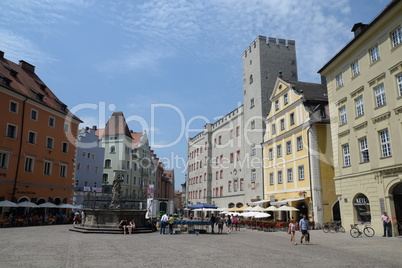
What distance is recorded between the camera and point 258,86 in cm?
4488

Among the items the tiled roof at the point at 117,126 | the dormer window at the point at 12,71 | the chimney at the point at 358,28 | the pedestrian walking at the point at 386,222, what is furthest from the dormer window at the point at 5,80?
the tiled roof at the point at 117,126

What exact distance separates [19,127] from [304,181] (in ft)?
96.7

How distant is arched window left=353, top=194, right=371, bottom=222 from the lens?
23.4 meters

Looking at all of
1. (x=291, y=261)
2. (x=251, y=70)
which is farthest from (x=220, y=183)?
(x=291, y=261)

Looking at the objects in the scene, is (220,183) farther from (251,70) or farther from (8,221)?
(8,221)

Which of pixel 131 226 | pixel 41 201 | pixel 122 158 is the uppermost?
pixel 122 158

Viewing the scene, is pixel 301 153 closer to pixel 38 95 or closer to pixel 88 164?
pixel 38 95

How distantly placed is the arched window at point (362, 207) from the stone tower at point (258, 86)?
17273mm

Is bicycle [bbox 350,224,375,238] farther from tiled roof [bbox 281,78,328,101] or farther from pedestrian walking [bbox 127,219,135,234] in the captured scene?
pedestrian walking [bbox 127,219,135,234]

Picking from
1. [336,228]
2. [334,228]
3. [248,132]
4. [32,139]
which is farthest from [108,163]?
[336,228]

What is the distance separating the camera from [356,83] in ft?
81.2

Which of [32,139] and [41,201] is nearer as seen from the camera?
[32,139]

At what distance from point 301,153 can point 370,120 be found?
33.8ft

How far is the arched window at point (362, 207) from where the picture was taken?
2344 centimetres
